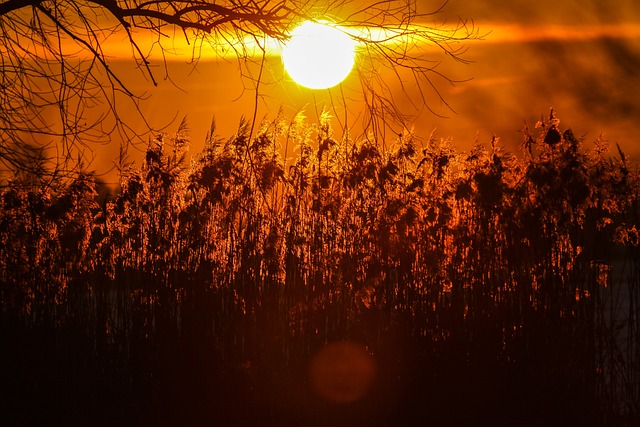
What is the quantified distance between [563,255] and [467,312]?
683 mm

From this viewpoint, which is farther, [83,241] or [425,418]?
[83,241]

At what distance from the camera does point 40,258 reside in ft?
18.7

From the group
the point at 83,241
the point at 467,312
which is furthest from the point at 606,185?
the point at 83,241

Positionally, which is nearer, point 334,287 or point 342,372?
point 342,372

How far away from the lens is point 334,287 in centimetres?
545

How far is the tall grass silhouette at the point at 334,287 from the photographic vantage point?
17.2ft

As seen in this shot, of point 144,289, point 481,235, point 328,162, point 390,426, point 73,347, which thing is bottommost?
point 390,426

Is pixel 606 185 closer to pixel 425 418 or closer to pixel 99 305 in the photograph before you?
pixel 425 418

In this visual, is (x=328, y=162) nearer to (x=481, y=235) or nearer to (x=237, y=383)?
(x=481, y=235)

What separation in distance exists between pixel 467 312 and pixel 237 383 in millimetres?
1478

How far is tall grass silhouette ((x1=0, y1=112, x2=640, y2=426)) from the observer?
17.2ft

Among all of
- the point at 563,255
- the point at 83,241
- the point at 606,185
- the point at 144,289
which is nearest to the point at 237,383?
the point at 144,289

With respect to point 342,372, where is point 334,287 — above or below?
above

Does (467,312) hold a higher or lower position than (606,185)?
lower
